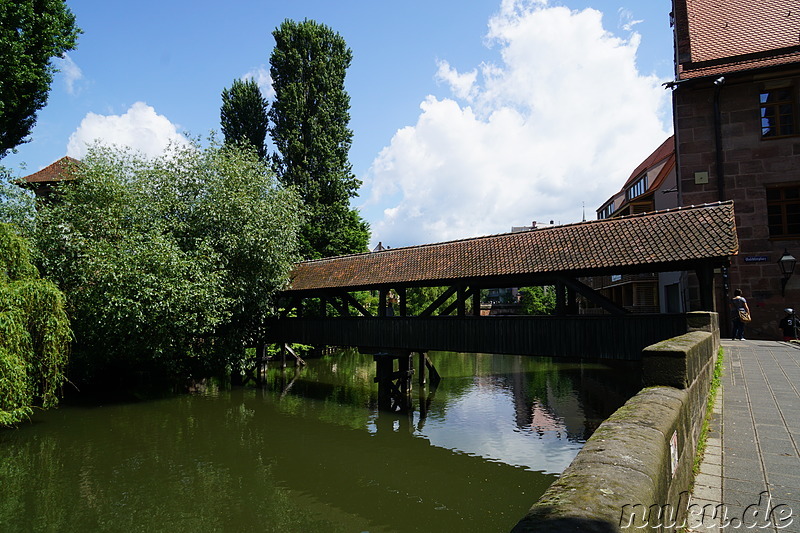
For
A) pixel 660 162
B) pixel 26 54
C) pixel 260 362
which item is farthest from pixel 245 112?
pixel 660 162

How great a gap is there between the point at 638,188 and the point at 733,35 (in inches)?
529

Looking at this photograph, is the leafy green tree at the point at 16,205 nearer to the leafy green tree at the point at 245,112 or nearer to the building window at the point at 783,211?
the leafy green tree at the point at 245,112

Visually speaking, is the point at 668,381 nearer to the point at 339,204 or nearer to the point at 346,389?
the point at 346,389

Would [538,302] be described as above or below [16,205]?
below

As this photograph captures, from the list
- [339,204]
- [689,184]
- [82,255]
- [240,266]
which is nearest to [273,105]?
[339,204]

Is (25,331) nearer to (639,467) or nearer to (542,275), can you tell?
(542,275)

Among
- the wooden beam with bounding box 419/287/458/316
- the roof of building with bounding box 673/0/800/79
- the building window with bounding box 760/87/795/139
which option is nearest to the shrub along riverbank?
the wooden beam with bounding box 419/287/458/316

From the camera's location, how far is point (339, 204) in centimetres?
2538

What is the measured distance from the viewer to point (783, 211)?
1341cm

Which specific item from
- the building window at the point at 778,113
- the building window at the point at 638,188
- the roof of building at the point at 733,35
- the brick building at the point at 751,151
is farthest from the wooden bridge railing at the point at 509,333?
the building window at the point at 638,188

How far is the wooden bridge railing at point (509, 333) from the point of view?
31.0 feet

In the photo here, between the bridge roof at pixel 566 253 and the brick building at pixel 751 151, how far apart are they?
4547 millimetres

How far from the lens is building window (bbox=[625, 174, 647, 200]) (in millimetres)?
26953

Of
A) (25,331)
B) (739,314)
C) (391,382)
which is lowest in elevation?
(391,382)
